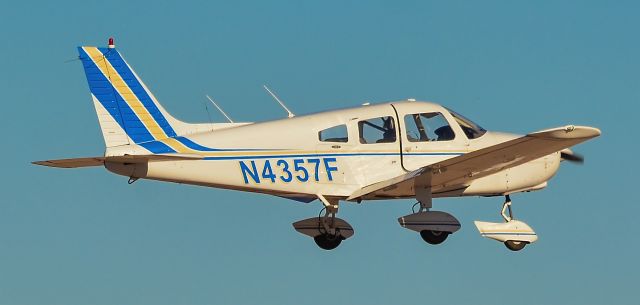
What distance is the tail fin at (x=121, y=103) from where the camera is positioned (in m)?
25.5

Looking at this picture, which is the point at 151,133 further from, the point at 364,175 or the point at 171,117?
the point at 364,175

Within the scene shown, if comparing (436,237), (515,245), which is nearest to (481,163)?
(436,237)

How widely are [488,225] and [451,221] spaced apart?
3.60 feet

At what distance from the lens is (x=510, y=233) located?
88.5 feet

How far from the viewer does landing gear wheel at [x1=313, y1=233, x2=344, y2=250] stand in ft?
88.9

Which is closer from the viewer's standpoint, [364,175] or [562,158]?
[364,175]

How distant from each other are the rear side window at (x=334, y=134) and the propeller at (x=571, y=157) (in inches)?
154

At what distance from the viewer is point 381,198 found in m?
26.5

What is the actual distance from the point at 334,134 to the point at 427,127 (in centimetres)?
148

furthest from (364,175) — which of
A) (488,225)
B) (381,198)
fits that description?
(488,225)

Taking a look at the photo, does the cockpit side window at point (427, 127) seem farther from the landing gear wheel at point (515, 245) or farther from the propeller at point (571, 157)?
the propeller at point (571, 157)

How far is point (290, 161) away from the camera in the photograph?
2575 cm

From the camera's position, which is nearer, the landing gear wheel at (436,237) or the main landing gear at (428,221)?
the main landing gear at (428,221)

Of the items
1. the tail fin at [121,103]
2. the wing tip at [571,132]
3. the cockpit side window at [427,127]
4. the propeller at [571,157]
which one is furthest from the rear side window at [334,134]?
the propeller at [571,157]
